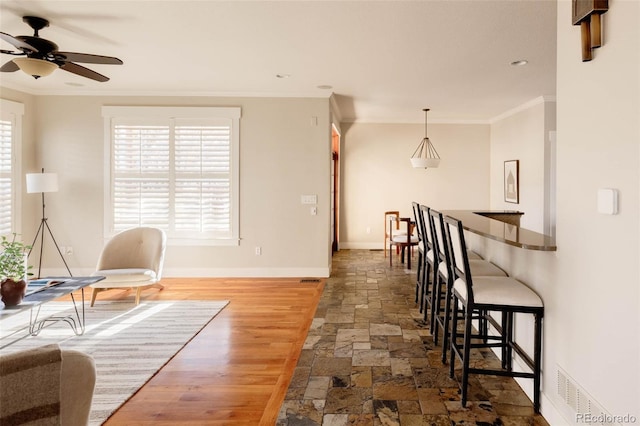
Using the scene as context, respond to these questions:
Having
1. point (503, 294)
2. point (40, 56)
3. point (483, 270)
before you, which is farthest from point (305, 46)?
point (503, 294)

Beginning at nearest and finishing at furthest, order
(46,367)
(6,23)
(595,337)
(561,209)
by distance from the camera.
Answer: (46,367), (595,337), (561,209), (6,23)

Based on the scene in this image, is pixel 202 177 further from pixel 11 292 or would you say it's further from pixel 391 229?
pixel 391 229

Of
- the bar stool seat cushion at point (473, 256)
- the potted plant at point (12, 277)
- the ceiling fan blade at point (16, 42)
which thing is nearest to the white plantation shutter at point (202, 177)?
the potted plant at point (12, 277)

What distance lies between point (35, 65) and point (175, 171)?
8.94 feet

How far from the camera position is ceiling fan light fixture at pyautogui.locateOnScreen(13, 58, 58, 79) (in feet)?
9.90

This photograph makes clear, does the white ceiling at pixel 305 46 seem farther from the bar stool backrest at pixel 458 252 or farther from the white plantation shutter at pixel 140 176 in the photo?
the bar stool backrest at pixel 458 252

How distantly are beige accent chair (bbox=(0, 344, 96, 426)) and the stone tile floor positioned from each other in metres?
1.36

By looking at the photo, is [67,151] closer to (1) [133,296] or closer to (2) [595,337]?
(1) [133,296]

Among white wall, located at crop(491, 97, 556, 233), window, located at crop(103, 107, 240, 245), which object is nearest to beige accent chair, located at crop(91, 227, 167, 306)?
window, located at crop(103, 107, 240, 245)

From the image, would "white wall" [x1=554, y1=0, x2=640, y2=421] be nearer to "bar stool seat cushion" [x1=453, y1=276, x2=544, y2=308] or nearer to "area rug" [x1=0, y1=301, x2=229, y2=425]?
"bar stool seat cushion" [x1=453, y1=276, x2=544, y2=308]

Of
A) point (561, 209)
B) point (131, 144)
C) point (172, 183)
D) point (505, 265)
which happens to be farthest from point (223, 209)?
point (561, 209)

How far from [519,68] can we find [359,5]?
8.60 feet

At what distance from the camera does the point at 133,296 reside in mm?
4918

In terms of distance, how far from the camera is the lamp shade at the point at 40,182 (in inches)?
197
